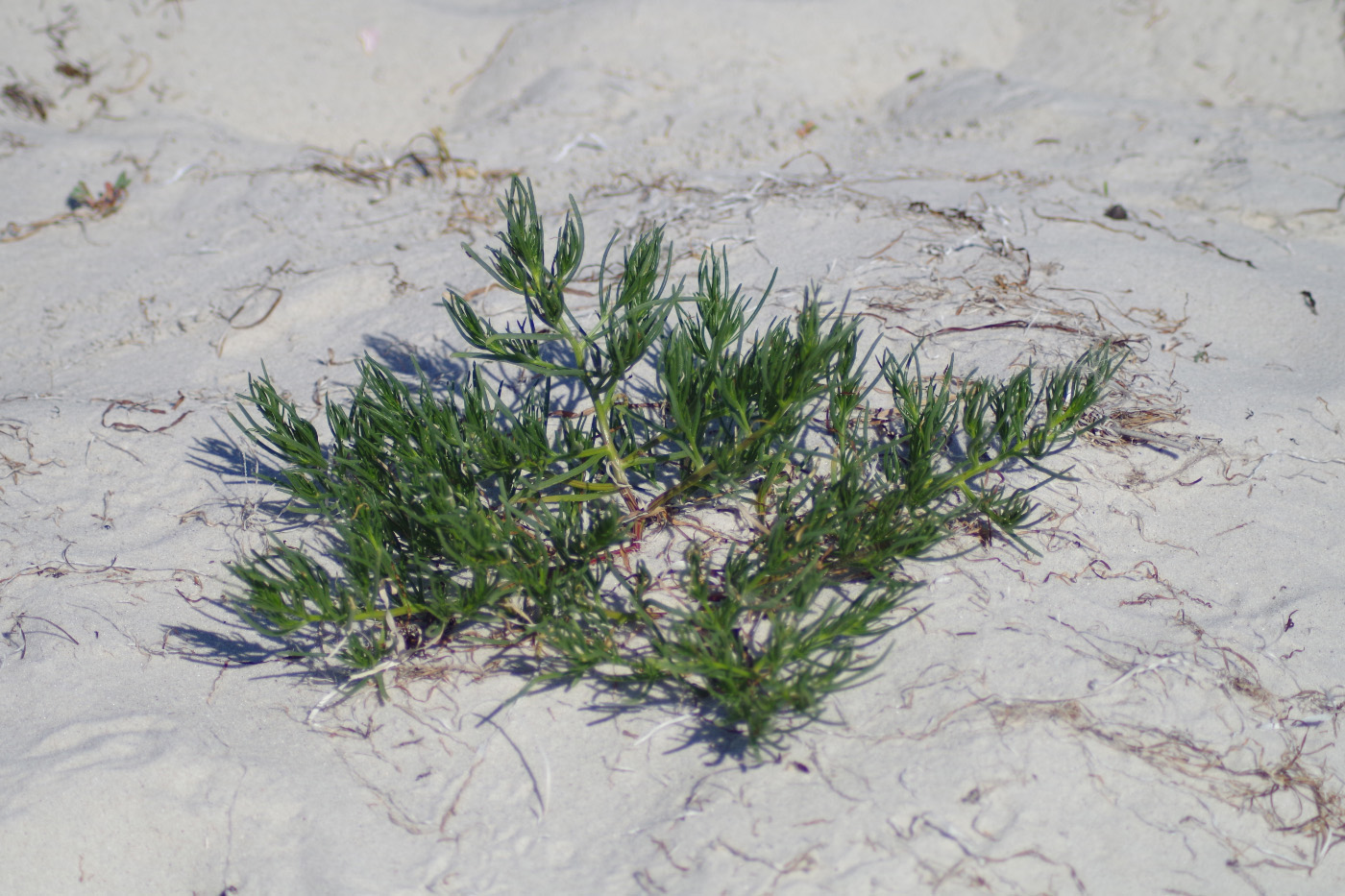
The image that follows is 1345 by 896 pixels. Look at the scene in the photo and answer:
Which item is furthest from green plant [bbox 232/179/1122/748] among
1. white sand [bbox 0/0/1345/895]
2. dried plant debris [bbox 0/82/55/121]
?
dried plant debris [bbox 0/82/55/121]

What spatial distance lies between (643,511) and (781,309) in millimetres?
1018

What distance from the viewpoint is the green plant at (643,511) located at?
71.1 inches

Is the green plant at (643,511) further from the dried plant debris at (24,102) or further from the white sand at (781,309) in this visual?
the dried plant debris at (24,102)

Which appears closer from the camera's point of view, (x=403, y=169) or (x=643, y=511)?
(x=643, y=511)

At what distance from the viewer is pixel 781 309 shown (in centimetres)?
282

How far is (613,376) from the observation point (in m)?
2.09

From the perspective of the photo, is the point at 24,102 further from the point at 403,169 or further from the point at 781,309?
the point at 781,309

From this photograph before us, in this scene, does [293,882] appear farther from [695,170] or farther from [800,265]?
[695,170]

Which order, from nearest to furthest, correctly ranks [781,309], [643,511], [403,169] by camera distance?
[643,511] → [781,309] → [403,169]

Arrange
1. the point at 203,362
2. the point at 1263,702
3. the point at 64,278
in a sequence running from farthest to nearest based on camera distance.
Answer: the point at 64,278 → the point at 203,362 → the point at 1263,702

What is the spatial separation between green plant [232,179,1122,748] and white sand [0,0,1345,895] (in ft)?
0.47

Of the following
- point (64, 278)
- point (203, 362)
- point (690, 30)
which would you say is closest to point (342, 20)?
point (690, 30)

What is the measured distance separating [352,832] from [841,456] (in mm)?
1368

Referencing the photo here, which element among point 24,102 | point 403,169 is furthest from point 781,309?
point 24,102
